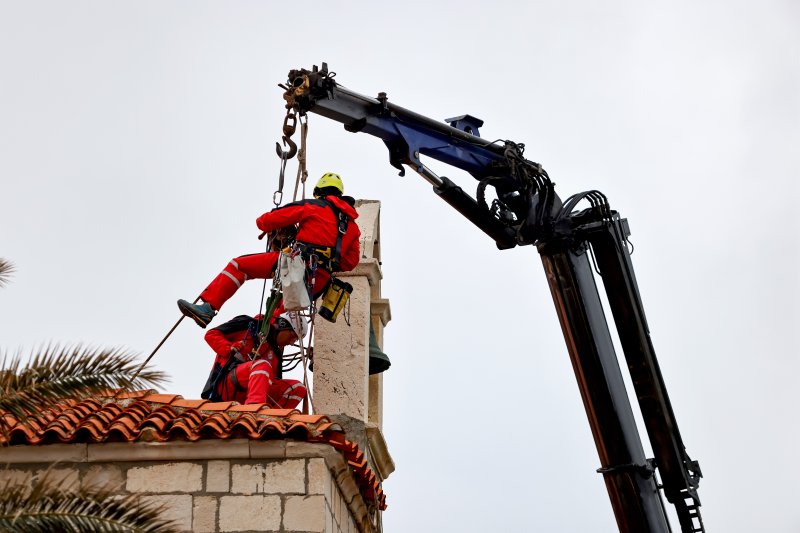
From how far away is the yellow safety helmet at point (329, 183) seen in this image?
11656 millimetres

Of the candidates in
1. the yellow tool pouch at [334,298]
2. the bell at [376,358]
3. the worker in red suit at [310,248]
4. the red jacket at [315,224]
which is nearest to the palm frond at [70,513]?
the worker in red suit at [310,248]

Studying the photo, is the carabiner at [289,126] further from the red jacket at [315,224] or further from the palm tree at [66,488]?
the palm tree at [66,488]

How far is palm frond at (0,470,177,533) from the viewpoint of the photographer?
21.1ft

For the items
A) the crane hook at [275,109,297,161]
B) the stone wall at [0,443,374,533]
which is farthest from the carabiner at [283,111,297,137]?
the stone wall at [0,443,374,533]

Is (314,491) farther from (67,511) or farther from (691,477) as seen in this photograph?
(691,477)

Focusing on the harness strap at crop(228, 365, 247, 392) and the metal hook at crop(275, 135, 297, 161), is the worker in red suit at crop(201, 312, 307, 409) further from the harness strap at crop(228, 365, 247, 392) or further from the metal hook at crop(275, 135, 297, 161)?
the metal hook at crop(275, 135, 297, 161)

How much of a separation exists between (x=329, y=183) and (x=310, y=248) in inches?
34.7

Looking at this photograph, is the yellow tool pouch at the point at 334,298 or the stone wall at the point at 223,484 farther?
the yellow tool pouch at the point at 334,298

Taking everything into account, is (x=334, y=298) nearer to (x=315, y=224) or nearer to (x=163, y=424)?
(x=315, y=224)

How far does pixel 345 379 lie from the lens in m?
11.1

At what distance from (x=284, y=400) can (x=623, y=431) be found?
3.06 m

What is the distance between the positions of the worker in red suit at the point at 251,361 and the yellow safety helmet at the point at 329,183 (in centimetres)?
134

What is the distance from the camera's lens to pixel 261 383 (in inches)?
411

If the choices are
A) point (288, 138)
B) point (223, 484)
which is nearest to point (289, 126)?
point (288, 138)
